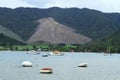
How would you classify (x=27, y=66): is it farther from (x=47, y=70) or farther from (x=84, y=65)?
(x=47, y=70)

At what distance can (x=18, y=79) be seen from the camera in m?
96.5

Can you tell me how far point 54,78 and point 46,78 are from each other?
1.78 m

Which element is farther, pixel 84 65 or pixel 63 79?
pixel 84 65

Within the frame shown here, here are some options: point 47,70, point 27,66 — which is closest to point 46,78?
point 47,70

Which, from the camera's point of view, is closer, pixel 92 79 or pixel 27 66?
pixel 92 79

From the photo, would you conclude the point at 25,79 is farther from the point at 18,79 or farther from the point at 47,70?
the point at 47,70

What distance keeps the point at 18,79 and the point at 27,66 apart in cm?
5441

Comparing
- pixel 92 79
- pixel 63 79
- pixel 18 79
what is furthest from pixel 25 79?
pixel 92 79

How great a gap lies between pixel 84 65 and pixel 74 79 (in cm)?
6018

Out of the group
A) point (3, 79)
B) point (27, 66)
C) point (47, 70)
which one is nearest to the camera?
point (3, 79)

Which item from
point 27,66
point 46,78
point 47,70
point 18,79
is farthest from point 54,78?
point 27,66

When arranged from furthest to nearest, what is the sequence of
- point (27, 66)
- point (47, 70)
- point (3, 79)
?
point (27, 66), point (47, 70), point (3, 79)

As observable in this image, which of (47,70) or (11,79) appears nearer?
(11,79)

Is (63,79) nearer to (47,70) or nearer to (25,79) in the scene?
(25,79)
